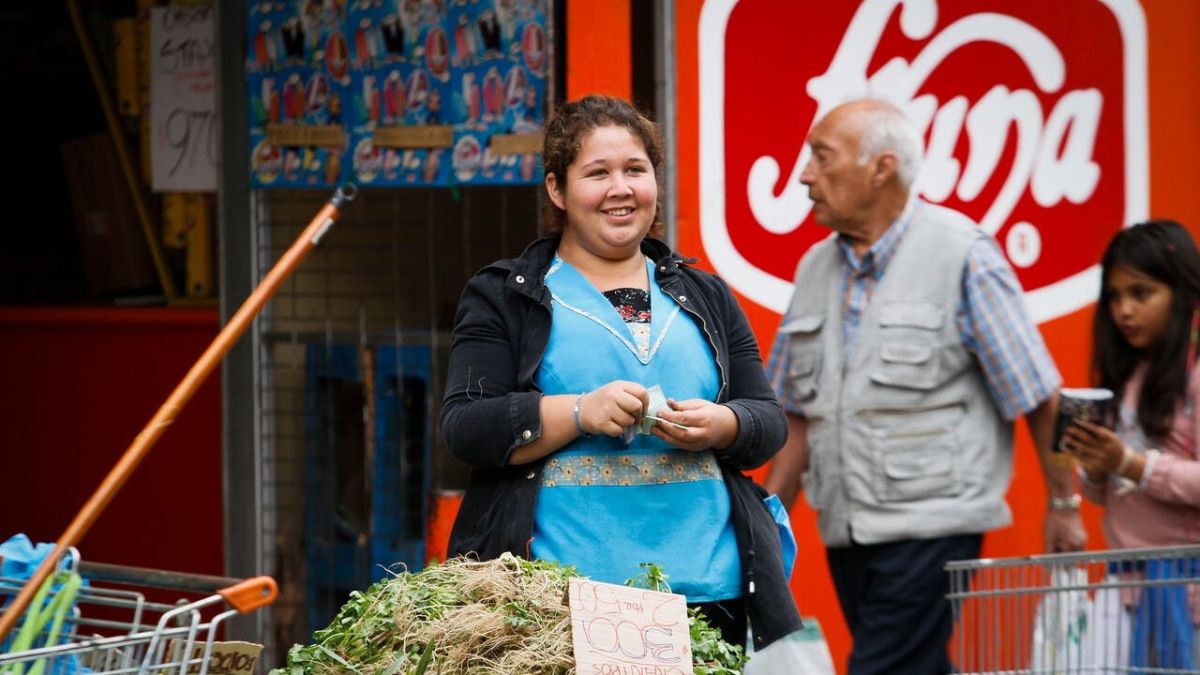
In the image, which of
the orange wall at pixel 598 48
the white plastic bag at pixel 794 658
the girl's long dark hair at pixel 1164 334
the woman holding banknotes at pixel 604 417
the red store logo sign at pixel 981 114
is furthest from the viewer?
the red store logo sign at pixel 981 114

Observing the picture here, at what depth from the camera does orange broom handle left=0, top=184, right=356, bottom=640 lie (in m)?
3.04

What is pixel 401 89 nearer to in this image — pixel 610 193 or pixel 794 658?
pixel 794 658

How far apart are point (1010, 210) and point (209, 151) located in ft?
9.99

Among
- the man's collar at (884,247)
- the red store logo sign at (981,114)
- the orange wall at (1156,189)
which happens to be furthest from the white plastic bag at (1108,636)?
the red store logo sign at (981,114)

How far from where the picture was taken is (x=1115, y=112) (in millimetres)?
6121

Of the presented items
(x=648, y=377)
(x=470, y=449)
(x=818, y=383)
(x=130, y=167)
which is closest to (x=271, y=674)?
(x=470, y=449)

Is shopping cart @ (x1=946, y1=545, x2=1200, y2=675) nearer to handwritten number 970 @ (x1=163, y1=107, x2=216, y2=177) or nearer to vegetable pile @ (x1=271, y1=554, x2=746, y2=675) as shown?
vegetable pile @ (x1=271, y1=554, x2=746, y2=675)

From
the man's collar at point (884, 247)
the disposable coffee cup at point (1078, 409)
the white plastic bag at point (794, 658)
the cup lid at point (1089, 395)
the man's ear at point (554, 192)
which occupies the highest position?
the man's ear at point (554, 192)

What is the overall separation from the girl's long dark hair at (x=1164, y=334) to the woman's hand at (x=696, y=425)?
169cm

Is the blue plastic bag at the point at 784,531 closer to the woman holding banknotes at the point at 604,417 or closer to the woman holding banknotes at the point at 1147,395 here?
the woman holding banknotes at the point at 604,417

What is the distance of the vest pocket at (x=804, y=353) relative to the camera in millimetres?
5434

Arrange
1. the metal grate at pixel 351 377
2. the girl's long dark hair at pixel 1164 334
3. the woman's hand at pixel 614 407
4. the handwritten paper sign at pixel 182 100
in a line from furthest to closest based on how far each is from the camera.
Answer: the handwritten paper sign at pixel 182 100
the metal grate at pixel 351 377
the girl's long dark hair at pixel 1164 334
the woman's hand at pixel 614 407

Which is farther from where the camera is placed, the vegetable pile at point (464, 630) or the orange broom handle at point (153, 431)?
the orange broom handle at point (153, 431)

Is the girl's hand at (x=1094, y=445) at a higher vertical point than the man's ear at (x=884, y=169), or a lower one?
lower
